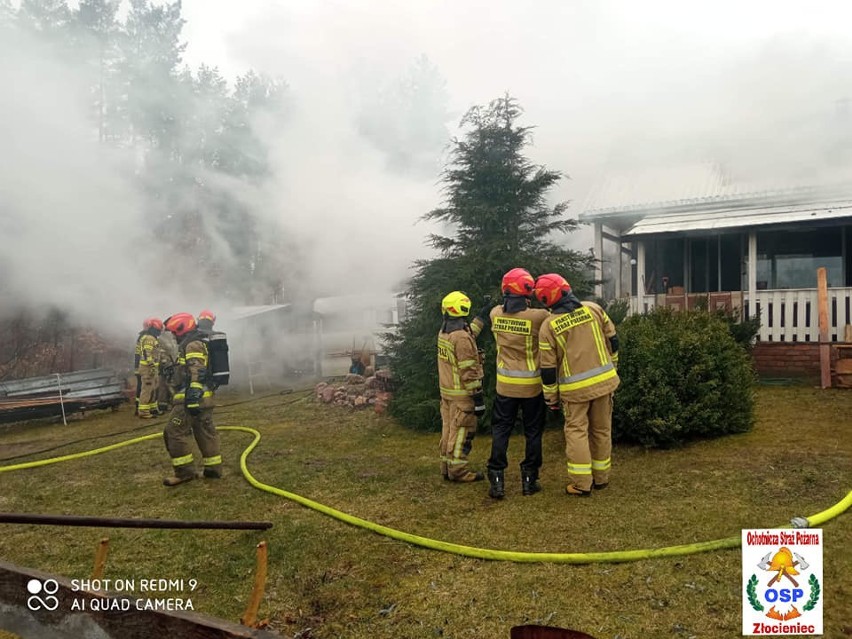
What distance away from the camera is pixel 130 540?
4.20 metres

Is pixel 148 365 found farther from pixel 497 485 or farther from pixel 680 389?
pixel 680 389

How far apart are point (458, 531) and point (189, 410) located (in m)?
3.31

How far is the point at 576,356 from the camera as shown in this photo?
4.59 meters

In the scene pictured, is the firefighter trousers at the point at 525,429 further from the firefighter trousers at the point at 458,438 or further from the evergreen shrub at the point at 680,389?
the evergreen shrub at the point at 680,389

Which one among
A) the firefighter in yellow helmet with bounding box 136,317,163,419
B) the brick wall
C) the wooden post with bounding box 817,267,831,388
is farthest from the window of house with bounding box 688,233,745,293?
the firefighter in yellow helmet with bounding box 136,317,163,419

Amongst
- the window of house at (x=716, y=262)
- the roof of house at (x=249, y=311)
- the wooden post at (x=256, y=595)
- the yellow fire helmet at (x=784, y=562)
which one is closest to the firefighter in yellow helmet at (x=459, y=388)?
the yellow fire helmet at (x=784, y=562)

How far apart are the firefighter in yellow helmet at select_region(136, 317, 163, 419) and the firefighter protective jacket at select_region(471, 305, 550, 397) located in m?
8.64

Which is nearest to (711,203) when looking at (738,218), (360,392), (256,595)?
(738,218)

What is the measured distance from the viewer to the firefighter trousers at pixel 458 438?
5.24m

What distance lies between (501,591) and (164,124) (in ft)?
63.3

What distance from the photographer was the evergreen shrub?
5613 millimetres

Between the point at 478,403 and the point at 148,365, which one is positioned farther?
the point at 148,365

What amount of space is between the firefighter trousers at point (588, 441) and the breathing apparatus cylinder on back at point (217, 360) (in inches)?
147

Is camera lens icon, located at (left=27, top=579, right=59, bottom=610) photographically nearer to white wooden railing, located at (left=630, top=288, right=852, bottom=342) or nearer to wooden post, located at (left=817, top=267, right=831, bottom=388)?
wooden post, located at (left=817, top=267, right=831, bottom=388)
